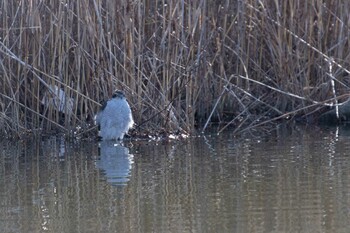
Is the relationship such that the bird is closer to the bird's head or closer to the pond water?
the bird's head

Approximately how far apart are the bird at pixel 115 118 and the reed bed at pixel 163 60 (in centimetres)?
15

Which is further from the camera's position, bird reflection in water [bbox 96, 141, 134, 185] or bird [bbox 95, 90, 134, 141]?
bird [bbox 95, 90, 134, 141]

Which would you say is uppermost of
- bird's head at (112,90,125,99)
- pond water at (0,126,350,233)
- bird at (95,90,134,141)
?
bird's head at (112,90,125,99)

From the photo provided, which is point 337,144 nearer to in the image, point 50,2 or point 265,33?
point 265,33

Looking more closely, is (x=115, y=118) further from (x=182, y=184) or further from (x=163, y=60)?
(x=182, y=184)

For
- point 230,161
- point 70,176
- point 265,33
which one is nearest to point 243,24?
point 265,33

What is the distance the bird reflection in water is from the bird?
0.11 m

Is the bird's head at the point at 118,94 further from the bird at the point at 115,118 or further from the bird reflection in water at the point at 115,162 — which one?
the bird reflection in water at the point at 115,162

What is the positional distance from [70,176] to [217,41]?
307cm

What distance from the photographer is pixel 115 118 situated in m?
8.92

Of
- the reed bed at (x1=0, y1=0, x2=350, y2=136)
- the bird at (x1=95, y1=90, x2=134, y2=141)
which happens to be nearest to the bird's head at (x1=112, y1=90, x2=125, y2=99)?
the bird at (x1=95, y1=90, x2=134, y2=141)

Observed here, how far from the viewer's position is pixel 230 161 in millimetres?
7445

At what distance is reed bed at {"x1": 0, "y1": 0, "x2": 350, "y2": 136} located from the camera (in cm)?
898

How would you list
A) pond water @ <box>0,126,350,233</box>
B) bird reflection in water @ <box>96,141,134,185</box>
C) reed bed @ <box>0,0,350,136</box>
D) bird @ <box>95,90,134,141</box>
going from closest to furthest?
pond water @ <box>0,126,350,233</box>
bird reflection in water @ <box>96,141,134,185</box>
bird @ <box>95,90,134,141</box>
reed bed @ <box>0,0,350,136</box>
